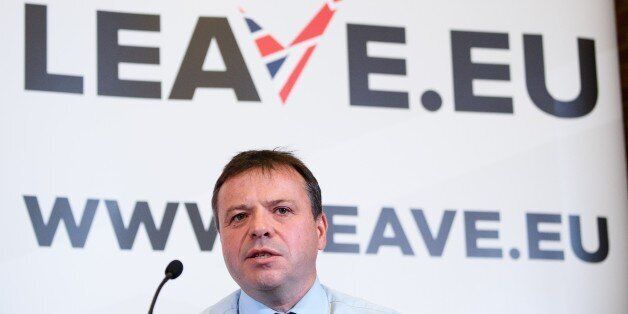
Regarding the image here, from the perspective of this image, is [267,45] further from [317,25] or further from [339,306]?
[339,306]

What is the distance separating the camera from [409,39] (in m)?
4.70

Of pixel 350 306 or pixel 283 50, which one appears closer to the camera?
pixel 350 306

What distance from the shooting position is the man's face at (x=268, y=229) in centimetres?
Answer: 310

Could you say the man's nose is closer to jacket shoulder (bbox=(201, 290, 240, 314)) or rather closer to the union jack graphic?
jacket shoulder (bbox=(201, 290, 240, 314))

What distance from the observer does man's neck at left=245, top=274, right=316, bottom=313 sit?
Result: 3150 mm

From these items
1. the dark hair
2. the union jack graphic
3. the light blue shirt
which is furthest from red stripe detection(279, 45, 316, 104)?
the light blue shirt

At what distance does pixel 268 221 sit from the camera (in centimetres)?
313

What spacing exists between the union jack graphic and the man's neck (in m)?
1.36

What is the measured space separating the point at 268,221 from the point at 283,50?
4.85 ft

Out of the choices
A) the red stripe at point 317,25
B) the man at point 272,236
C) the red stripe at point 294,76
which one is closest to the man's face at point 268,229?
the man at point 272,236

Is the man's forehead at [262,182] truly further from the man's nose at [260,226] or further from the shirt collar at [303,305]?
the shirt collar at [303,305]

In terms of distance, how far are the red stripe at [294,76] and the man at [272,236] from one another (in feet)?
3.79

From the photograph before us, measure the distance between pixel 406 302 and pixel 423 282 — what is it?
3.9 inches

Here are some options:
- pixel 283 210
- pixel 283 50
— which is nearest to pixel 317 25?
pixel 283 50
